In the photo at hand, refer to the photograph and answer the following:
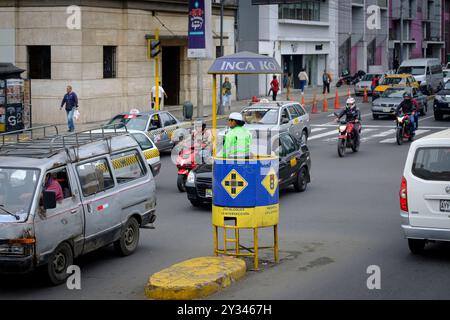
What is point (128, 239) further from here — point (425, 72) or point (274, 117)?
point (425, 72)

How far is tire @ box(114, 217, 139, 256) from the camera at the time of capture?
44.4 ft

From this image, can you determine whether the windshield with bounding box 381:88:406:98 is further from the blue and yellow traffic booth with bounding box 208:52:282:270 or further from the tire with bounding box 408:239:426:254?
the blue and yellow traffic booth with bounding box 208:52:282:270

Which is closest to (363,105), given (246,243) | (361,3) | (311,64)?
(311,64)

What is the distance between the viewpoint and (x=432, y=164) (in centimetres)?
1266

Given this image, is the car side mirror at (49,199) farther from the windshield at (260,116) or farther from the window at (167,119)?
the windshield at (260,116)

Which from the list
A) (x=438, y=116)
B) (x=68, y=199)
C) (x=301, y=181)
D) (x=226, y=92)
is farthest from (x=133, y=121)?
(x=438, y=116)

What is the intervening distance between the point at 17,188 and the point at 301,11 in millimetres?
51704

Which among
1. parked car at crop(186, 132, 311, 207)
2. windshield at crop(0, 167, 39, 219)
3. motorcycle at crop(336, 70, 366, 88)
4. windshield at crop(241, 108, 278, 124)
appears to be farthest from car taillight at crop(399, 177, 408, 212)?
motorcycle at crop(336, 70, 366, 88)

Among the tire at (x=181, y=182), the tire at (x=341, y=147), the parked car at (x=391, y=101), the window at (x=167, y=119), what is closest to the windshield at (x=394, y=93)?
the parked car at (x=391, y=101)

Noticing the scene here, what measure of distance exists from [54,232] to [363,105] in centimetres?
3926

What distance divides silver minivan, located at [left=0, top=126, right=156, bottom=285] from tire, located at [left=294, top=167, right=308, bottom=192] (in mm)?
5987

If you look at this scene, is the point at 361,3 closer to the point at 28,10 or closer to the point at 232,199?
the point at 28,10

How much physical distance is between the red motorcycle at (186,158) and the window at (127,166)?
17.0ft

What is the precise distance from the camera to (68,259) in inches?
475
